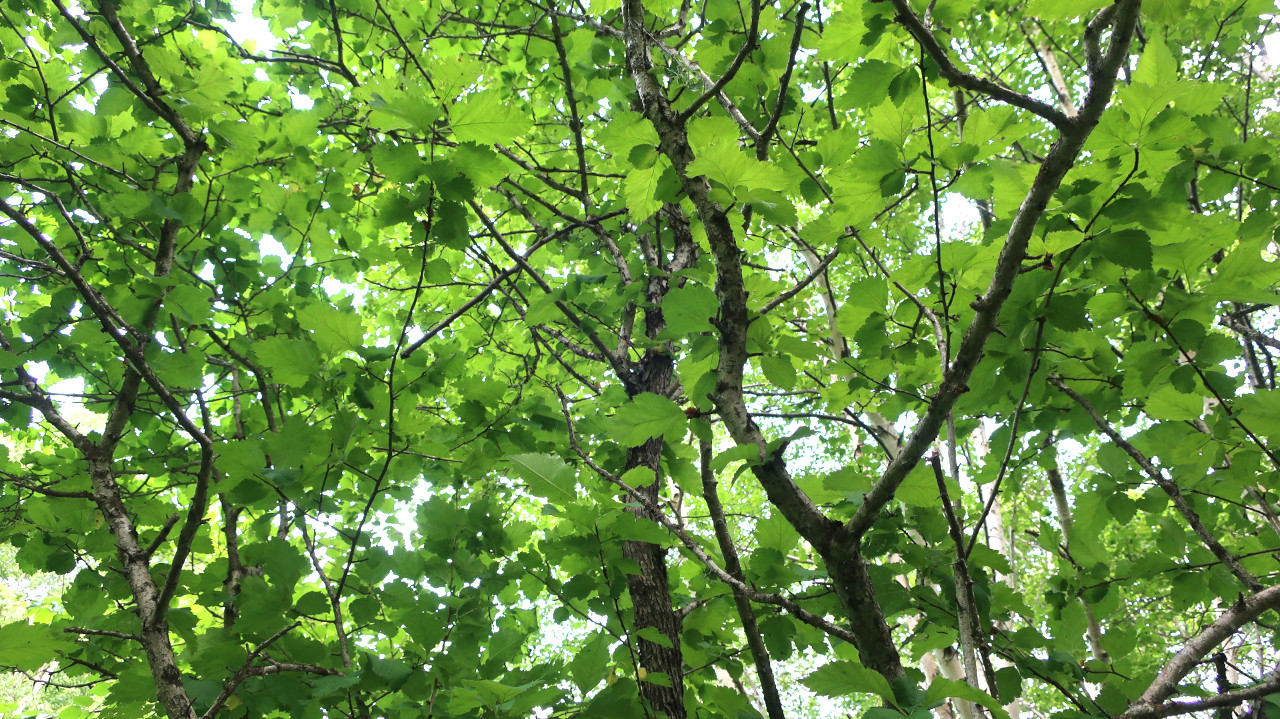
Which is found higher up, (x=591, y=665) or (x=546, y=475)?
(x=546, y=475)

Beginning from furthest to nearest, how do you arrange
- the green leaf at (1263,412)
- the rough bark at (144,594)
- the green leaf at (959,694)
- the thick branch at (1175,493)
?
the thick branch at (1175,493)
the rough bark at (144,594)
the green leaf at (1263,412)
the green leaf at (959,694)

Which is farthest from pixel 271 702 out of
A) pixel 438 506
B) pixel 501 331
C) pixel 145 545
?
pixel 501 331

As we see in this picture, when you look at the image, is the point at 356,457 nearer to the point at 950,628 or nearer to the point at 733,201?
the point at 733,201

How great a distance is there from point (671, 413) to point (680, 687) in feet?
4.18

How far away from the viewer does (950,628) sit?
6.07 feet

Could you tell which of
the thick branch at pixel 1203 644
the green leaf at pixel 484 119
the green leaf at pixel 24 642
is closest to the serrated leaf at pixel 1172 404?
the thick branch at pixel 1203 644

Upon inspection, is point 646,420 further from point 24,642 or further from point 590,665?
point 24,642

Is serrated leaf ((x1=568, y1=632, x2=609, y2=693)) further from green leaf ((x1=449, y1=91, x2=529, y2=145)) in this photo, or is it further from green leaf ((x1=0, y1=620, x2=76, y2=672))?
green leaf ((x1=449, y1=91, x2=529, y2=145))

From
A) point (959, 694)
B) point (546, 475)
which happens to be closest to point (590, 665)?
point (546, 475)

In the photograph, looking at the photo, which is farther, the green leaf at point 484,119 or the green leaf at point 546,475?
the green leaf at point 546,475

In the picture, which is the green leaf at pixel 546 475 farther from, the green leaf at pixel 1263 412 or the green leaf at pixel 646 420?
the green leaf at pixel 1263 412

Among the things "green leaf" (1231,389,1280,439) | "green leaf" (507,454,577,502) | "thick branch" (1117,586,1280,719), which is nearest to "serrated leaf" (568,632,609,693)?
"green leaf" (507,454,577,502)

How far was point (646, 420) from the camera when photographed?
145 cm

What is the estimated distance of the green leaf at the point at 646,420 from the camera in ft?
4.67
